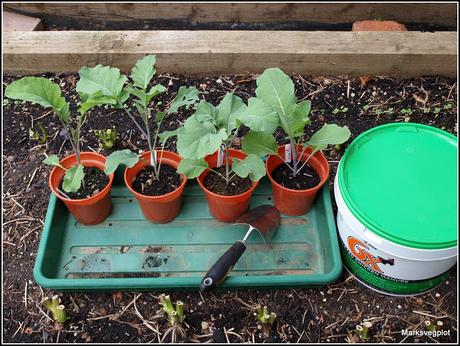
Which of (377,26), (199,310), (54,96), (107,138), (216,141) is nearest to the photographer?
(216,141)

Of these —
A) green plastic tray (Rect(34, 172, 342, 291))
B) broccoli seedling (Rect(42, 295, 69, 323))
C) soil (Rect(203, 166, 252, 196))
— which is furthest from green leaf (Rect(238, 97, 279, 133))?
broccoli seedling (Rect(42, 295, 69, 323))

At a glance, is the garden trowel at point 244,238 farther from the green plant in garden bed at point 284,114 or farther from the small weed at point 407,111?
the small weed at point 407,111

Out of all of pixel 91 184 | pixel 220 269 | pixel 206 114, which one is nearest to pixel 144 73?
pixel 206 114

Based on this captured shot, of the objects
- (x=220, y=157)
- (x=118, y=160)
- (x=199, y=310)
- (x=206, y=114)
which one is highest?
(x=206, y=114)

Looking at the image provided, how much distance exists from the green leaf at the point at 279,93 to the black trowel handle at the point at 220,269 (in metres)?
0.42

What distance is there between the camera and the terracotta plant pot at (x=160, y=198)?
5.37 ft

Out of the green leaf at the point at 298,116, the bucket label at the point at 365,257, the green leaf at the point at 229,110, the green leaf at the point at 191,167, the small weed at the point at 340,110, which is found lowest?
the bucket label at the point at 365,257

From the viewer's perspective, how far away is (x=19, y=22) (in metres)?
2.43

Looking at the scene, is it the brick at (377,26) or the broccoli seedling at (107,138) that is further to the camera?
the brick at (377,26)

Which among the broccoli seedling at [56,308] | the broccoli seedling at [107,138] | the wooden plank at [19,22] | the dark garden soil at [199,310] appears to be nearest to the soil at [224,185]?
the dark garden soil at [199,310]

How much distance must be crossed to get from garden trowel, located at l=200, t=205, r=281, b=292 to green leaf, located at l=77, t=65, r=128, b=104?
60 cm

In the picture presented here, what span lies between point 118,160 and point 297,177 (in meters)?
0.63

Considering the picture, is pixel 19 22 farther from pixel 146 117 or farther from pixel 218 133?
pixel 218 133

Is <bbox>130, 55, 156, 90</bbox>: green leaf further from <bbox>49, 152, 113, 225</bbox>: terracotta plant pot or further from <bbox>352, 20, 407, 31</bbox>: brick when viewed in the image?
<bbox>352, 20, 407, 31</bbox>: brick
